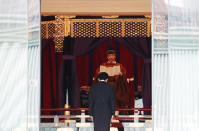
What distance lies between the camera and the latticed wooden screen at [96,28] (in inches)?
325

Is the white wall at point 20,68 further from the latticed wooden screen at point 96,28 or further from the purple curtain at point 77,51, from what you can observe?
the purple curtain at point 77,51

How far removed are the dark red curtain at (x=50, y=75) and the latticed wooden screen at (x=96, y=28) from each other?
1.06 ft

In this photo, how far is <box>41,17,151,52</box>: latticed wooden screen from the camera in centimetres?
827

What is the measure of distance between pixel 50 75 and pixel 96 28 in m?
1.61

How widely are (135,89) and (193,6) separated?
5484mm

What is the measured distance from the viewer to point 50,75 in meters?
8.73

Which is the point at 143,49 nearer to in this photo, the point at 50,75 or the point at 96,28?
the point at 96,28

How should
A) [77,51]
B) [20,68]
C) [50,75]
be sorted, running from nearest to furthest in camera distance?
1. [20,68]
2. [77,51]
3. [50,75]

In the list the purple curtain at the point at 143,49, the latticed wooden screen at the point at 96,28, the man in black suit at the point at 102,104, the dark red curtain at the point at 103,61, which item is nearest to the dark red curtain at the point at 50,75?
the latticed wooden screen at the point at 96,28

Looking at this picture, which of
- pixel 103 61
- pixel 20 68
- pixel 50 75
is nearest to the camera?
pixel 20 68

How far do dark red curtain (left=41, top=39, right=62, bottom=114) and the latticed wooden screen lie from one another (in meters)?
0.32

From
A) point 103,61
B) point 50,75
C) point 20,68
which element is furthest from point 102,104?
point 103,61

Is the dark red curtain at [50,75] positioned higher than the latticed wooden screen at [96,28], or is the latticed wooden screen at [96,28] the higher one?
the latticed wooden screen at [96,28]

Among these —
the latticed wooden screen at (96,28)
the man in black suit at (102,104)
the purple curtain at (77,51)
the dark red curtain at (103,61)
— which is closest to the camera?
the man in black suit at (102,104)
